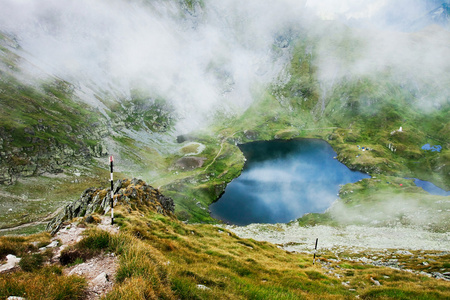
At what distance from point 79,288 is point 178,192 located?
317ft

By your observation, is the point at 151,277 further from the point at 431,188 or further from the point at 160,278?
the point at 431,188

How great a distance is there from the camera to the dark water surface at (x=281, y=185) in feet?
315

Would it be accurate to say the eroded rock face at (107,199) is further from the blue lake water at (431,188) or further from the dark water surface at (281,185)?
the blue lake water at (431,188)

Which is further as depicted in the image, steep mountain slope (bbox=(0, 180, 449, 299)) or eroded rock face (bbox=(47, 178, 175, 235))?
eroded rock face (bbox=(47, 178, 175, 235))

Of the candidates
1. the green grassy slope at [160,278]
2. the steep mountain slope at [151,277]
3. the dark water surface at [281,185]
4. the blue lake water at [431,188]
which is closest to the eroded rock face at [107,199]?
the steep mountain slope at [151,277]

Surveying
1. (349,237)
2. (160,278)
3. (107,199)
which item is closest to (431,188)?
(349,237)

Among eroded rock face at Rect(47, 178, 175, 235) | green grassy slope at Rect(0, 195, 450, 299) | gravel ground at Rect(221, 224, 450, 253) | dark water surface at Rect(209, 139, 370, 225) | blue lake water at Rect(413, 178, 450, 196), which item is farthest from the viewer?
blue lake water at Rect(413, 178, 450, 196)

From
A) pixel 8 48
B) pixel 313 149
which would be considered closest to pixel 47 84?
pixel 8 48

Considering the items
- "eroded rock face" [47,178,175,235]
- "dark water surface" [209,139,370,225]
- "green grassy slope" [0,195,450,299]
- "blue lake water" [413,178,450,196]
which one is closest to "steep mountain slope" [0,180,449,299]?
"green grassy slope" [0,195,450,299]

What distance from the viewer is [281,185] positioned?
398 feet

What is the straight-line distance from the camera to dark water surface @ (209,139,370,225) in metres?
96.0

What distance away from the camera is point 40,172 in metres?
84.9

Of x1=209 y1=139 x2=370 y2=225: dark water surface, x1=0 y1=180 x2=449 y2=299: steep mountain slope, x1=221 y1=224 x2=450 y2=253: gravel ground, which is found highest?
x1=209 y1=139 x2=370 y2=225: dark water surface

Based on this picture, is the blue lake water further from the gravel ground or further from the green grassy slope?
the green grassy slope
